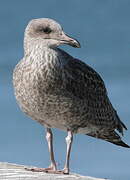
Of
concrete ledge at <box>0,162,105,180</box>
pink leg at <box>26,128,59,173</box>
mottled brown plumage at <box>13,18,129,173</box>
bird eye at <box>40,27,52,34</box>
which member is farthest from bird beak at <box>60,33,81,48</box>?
concrete ledge at <box>0,162,105,180</box>

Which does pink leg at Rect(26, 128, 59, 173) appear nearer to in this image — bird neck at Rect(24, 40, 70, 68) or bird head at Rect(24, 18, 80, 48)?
bird neck at Rect(24, 40, 70, 68)

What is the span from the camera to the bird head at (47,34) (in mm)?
12102

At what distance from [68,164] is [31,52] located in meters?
2.24

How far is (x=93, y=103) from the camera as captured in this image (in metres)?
13.4

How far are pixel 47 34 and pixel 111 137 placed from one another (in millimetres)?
3905

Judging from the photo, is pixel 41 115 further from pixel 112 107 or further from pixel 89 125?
pixel 112 107

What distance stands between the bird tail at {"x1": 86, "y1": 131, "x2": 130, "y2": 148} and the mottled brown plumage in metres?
1.70

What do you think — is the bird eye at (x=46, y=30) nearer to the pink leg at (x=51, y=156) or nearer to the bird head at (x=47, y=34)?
the bird head at (x=47, y=34)

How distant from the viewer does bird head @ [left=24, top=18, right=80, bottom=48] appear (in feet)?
39.7

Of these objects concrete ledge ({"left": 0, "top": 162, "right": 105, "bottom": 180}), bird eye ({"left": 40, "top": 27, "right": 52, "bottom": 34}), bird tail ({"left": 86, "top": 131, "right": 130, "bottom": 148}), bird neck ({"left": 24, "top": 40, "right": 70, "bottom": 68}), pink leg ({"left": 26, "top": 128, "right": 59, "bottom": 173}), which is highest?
bird eye ({"left": 40, "top": 27, "right": 52, "bottom": 34})

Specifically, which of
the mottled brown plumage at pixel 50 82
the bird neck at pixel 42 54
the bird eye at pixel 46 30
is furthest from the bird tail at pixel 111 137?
the bird eye at pixel 46 30

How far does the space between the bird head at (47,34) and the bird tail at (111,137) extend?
3011 millimetres

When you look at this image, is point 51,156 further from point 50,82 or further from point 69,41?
point 69,41

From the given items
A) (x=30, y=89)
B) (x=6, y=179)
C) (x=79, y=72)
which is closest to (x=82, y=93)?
(x=79, y=72)
